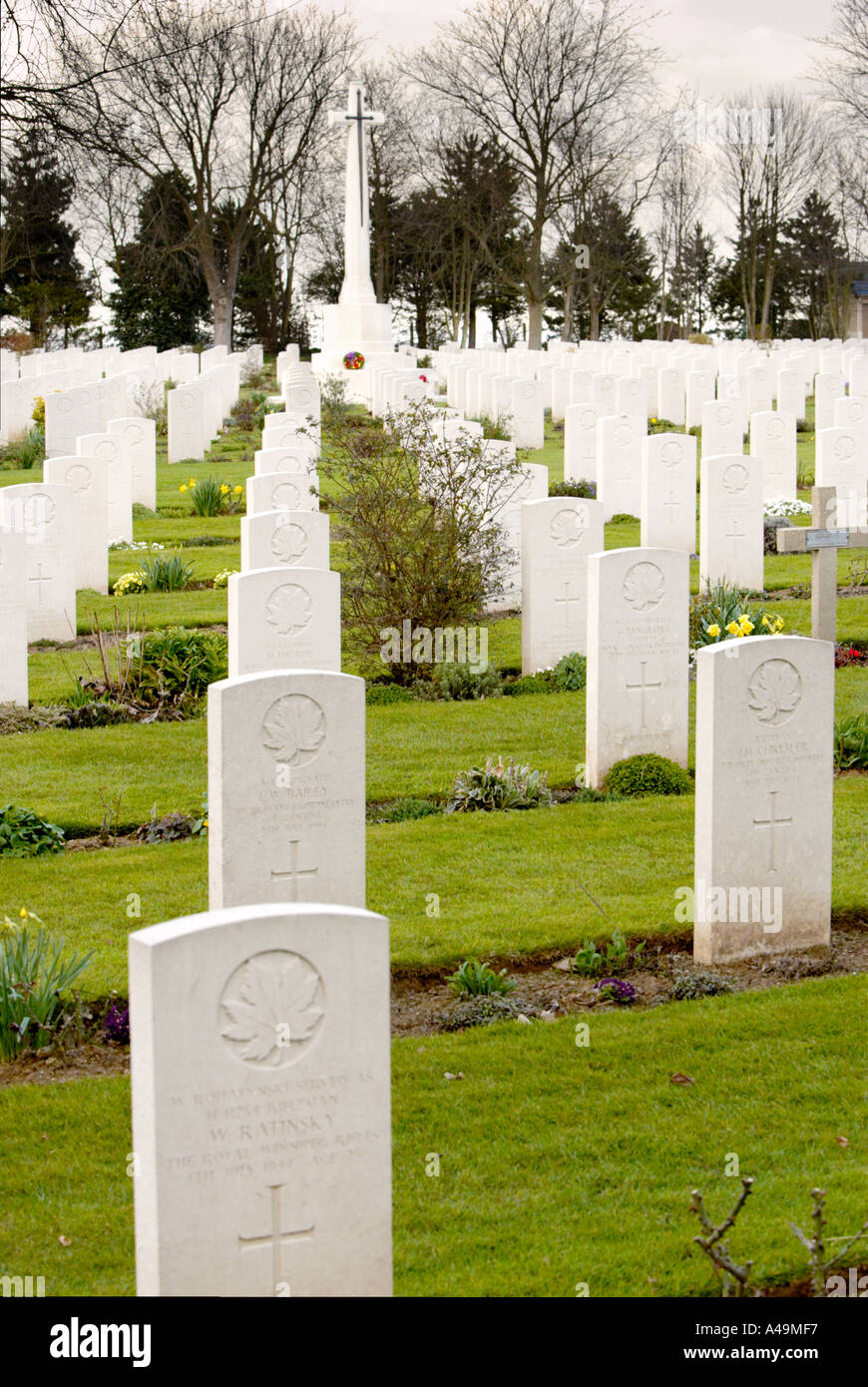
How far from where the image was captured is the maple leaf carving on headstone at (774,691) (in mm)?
6973

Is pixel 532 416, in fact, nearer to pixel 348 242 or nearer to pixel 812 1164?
pixel 348 242

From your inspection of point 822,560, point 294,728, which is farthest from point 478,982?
point 822,560

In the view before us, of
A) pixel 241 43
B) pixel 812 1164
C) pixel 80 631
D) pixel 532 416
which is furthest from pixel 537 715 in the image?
pixel 241 43

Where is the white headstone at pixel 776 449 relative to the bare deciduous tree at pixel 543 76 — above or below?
below

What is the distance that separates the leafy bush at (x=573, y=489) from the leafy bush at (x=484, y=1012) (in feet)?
44.6

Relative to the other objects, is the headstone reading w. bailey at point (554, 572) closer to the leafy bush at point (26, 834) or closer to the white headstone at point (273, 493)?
the white headstone at point (273, 493)


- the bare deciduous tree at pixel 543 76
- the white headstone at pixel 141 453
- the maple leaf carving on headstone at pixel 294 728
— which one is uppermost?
the bare deciduous tree at pixel 543 76

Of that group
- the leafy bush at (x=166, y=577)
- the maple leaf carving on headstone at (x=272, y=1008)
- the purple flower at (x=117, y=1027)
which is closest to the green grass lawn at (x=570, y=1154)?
the purple flower at (x=117, y=1027)

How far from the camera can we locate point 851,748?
396 inches

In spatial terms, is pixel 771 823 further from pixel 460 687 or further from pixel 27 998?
pixel 460 687

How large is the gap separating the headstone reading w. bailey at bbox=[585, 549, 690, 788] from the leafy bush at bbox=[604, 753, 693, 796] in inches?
4.2

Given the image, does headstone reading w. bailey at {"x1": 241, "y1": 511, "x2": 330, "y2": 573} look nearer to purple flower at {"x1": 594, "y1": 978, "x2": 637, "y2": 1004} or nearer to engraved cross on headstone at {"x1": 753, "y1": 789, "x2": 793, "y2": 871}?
engraved cross on headstone at {"x1": 753, "y1": 789, "x2": 793, "y2": 871}

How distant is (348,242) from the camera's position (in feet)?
123

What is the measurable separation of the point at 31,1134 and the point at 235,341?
49.7 meters
